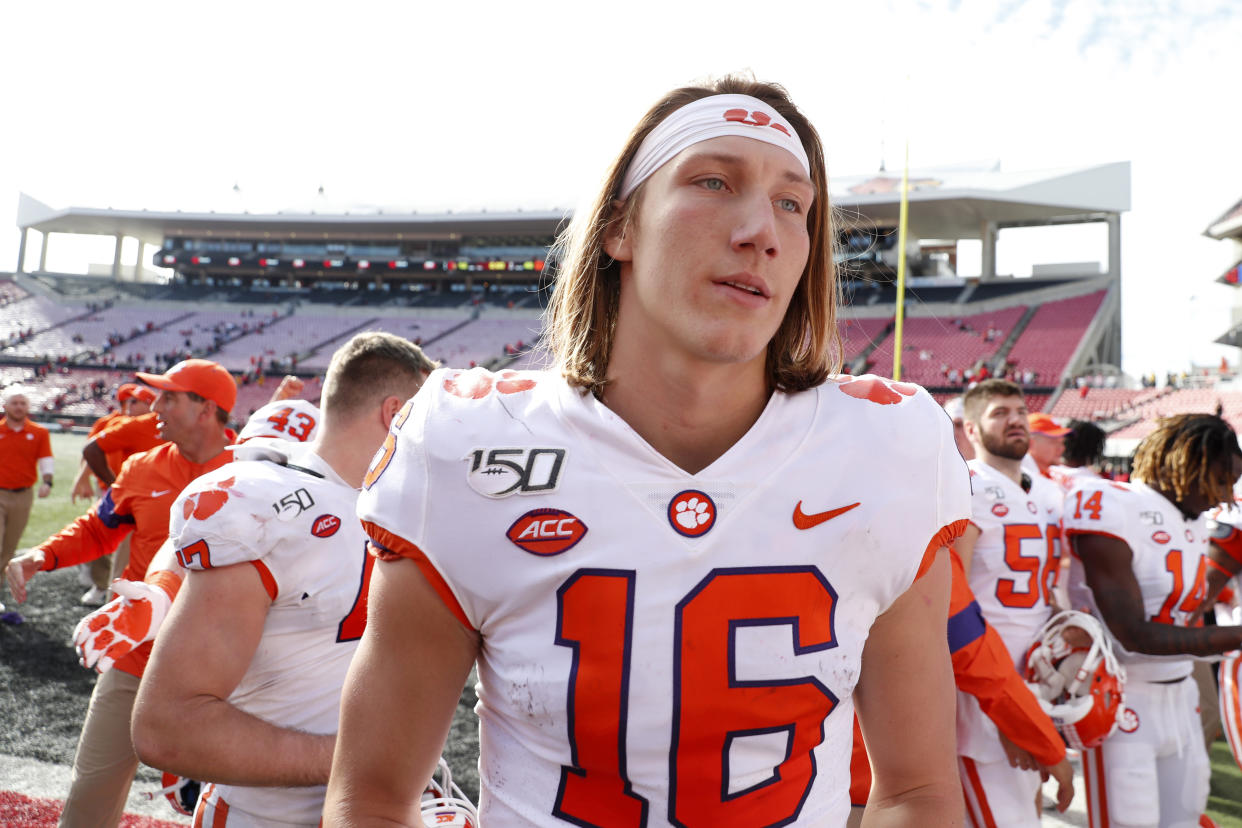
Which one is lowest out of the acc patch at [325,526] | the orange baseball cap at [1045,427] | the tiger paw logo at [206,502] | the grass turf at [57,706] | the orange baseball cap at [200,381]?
the grass turf at [57,706]

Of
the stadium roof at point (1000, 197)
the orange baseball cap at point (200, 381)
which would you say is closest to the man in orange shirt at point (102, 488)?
the orange baseball cap at point (200, 381)

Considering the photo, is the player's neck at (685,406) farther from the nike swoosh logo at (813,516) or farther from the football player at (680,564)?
the nike swoosh logo at (813,516)

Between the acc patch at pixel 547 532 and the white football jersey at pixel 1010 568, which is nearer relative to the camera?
the acc patch at pixel 547 532

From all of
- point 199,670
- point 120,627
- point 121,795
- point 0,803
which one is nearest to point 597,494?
point 199,670

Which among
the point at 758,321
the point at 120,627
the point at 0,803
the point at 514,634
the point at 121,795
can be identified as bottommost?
the point at 0,803

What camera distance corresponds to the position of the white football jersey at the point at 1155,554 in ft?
11.6

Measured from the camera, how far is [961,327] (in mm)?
33344

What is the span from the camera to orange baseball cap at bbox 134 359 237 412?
384 centimetres

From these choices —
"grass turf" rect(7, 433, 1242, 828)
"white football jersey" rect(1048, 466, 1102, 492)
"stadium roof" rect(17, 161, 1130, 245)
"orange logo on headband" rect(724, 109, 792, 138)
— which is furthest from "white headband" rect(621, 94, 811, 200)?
"stadium roof" rect(17, 161, 1130, 245)

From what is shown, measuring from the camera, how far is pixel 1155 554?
3572 millimetres

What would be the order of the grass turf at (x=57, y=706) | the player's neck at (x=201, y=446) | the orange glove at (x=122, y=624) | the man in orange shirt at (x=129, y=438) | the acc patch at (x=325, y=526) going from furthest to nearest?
the man in orange shirt at (x=129, y=438)
the grass turf at (x=57, y=706)
the player's neck at (x=201, y=446)
the orange glove at (x=122, y=624)
the acc patch at (x=325, y=526)

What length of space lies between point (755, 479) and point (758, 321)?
250 millimetres

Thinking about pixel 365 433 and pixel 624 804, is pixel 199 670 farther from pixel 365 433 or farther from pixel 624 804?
pixel 624 804

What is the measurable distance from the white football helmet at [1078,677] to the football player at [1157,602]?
0.44 feet
